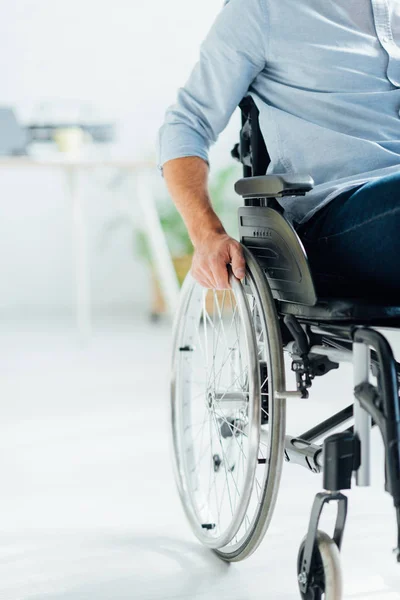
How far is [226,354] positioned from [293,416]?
1048 mm

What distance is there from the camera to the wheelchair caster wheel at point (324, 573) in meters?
1.17

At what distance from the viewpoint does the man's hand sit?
1325mm

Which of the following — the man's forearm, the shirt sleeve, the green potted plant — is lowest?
the man's forearm

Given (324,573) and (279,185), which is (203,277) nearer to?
(279,185)

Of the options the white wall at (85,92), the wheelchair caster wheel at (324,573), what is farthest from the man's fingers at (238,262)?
the white wall at (85,92)

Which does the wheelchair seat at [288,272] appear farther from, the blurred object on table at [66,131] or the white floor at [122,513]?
the blurred object on table at [66,131]

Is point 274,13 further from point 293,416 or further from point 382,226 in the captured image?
point 293,416

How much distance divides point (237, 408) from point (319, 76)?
541 millimetres

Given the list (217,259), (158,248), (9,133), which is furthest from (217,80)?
(9,133)

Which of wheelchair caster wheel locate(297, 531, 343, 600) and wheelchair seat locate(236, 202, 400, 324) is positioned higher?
wheelchair seat locate(236, 202, 400, 324)

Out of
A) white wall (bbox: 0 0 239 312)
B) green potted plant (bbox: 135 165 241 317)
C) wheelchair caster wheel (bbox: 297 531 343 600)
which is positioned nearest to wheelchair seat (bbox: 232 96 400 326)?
wheelchair caster wheel (bbox: 297 531 343 600)

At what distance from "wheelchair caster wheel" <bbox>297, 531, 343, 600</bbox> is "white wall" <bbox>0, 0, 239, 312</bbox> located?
3.68 meters

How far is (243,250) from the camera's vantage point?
1.33m

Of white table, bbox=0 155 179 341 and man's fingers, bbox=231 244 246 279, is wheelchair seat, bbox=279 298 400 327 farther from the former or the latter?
white table, bbox=0 155 179 341
